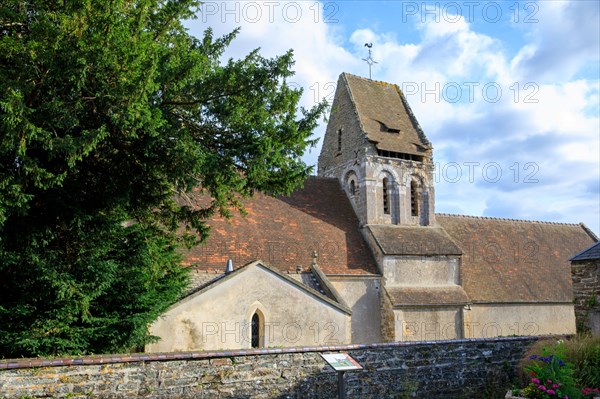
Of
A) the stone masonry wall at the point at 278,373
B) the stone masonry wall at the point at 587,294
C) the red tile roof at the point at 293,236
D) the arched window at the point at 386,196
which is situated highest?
the arched window at the point at 386,196

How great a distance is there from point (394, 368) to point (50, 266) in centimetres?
674

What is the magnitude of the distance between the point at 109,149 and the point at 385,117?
1666 centimetres

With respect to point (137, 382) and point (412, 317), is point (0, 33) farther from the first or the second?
point (412, 317)

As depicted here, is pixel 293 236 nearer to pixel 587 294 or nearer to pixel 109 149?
pixel 587 294

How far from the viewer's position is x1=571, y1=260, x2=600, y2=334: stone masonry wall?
577 inches

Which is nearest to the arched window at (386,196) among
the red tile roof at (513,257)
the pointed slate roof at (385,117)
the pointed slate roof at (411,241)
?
the pointed slate roof at (411,241)

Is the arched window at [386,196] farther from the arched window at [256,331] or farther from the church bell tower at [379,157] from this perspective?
the arched window at [256,331]

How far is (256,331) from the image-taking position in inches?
603

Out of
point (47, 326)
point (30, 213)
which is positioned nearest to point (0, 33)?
point (30, 213)

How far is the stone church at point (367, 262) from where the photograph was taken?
15.0 meters

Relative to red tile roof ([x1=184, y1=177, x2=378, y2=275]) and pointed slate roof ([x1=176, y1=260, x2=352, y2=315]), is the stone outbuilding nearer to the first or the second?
pointed slate roof ([x1=176, y1=260, x2=352, y2=315])

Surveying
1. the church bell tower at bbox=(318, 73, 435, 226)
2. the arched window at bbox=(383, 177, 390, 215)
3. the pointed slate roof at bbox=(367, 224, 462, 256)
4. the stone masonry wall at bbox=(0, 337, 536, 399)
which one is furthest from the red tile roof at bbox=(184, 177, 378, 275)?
the stone masonry wall at bbox=(0, 337, 536, 399)

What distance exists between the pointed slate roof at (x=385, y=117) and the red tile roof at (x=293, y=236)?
3292 millimetres

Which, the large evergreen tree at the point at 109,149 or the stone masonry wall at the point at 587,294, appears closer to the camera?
the large evergreen tree at the point at 109,149
